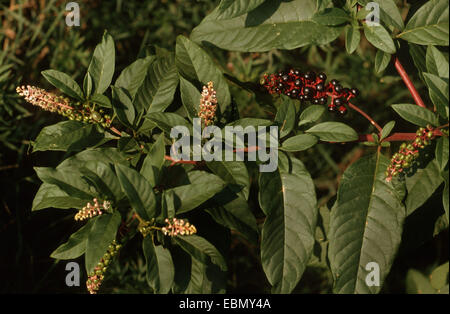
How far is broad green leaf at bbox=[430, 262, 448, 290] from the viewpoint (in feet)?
7.71

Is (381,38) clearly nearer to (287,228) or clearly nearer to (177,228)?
(287,228)

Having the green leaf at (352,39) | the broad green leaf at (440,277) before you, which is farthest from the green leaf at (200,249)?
the broad green leaf at (440,277)

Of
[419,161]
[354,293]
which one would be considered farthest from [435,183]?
[354,293]

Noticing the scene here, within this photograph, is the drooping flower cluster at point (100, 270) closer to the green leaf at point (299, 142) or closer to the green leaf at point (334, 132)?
the green leaf at point (299, 142)

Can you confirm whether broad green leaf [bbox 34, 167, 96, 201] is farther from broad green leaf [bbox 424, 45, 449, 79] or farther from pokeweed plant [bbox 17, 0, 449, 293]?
broad green leaf [bbox 424, 45, 449, 79]

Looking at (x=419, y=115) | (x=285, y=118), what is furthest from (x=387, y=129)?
(x=285, y=118)

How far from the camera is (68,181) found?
1510mm

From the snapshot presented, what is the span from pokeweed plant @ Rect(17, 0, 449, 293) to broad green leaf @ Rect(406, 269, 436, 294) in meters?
1.12

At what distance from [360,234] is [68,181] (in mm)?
1014

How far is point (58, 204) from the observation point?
4.95 feet

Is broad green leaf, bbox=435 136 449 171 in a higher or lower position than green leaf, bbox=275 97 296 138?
lower

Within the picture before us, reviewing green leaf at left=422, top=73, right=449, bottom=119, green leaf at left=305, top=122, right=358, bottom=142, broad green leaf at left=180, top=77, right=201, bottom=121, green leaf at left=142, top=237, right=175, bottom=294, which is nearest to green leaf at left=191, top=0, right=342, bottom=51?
broad green leaf at left=180, top=77, right=201, bottom=121
